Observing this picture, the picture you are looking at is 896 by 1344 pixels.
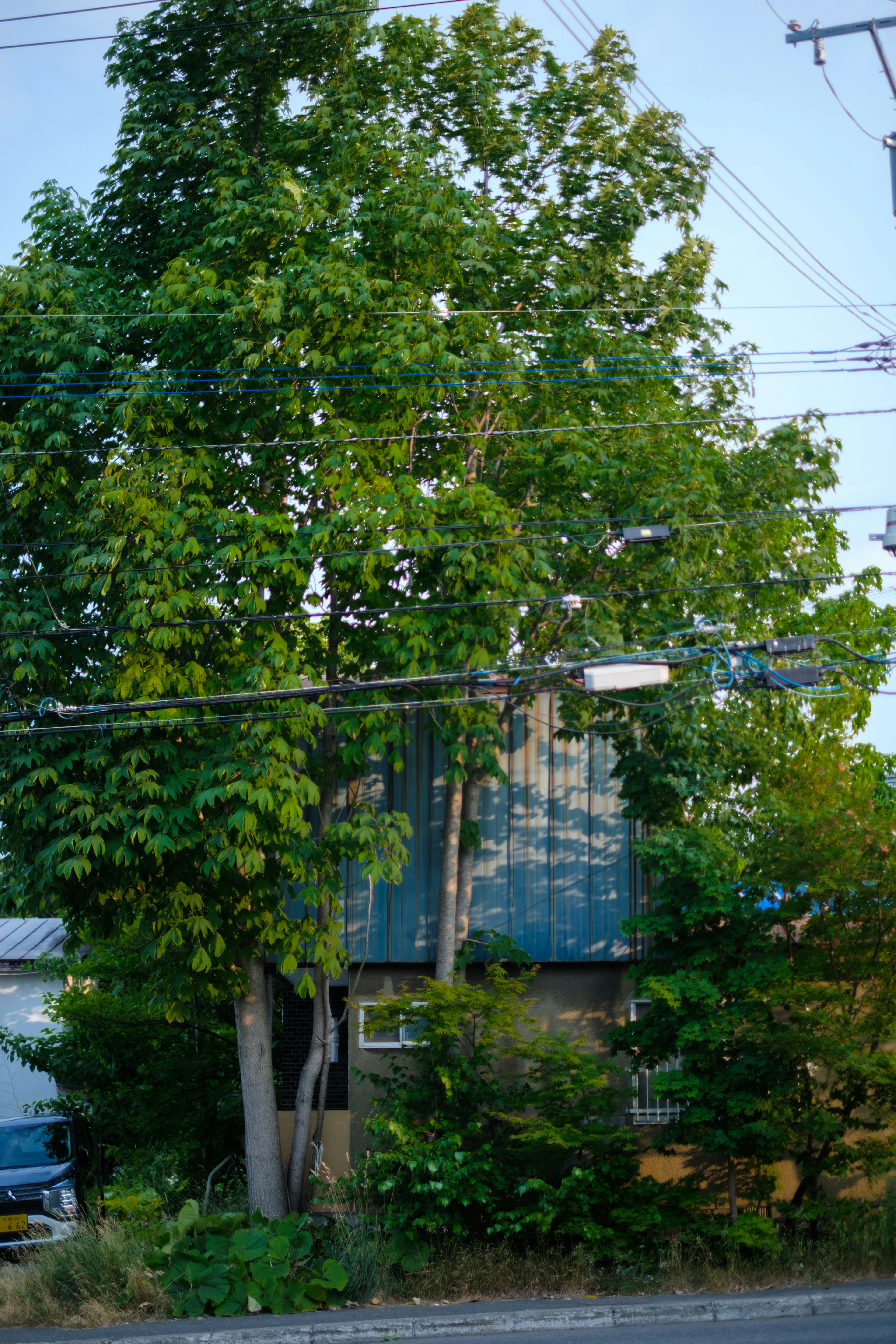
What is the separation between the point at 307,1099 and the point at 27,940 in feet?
41.9

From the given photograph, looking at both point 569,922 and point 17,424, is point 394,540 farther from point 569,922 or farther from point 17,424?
point 569,922

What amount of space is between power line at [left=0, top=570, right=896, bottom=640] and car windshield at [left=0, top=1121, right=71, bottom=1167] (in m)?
6.56

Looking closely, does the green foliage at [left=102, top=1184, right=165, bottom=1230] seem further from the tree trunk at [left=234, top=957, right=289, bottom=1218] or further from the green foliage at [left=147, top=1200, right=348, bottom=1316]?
the tree trunk at [left=234, top=957, right=289, bottom=1218]

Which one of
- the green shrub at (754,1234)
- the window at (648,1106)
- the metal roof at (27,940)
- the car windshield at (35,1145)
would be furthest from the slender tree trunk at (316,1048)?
the metal roof at (27,940)

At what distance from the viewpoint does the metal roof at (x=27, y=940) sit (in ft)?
75.8

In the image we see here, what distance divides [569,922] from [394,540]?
5.61 m

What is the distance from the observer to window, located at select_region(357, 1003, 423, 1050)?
12992mm

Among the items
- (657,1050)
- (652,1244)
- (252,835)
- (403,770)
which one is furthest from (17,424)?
(652,1244)

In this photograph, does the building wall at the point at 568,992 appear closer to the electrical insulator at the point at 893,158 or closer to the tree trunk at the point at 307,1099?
the tree trunk at the point at 307,1099

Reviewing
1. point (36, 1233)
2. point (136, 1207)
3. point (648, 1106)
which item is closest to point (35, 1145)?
point (36, 1233)

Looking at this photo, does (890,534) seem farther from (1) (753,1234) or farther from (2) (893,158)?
(1) (753,1234)

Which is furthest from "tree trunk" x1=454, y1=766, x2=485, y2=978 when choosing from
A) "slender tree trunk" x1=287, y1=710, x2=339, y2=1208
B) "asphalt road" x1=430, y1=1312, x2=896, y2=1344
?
"asphalt road" x1=430, y1=1312, x2=896, y2=1344

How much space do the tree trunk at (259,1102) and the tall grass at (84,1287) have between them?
1700mm

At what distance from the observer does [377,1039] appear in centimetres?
1486
